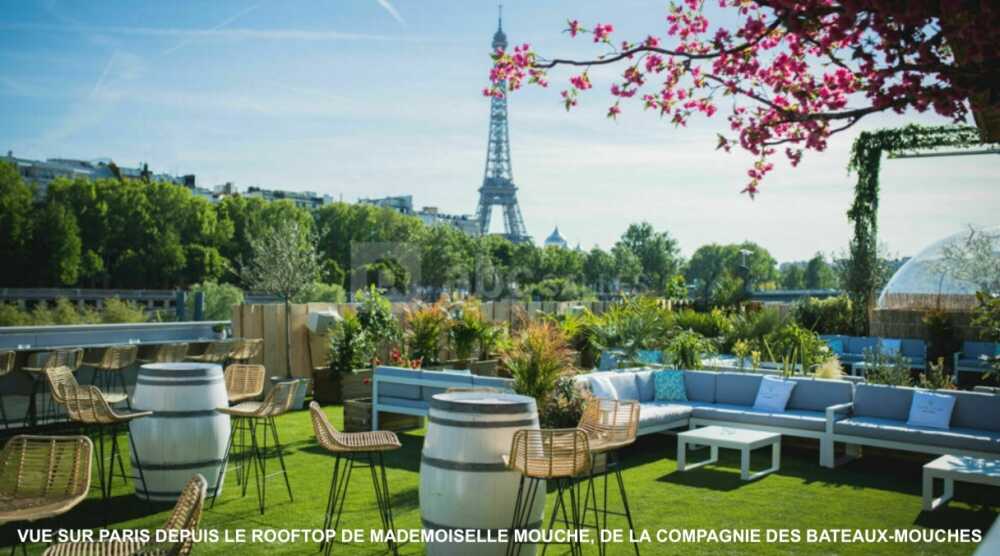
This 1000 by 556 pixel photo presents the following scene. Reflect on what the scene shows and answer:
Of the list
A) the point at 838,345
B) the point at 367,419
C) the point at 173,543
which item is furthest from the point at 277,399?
the point at 838,345

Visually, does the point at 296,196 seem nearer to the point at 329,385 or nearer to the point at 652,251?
the point at 652,251

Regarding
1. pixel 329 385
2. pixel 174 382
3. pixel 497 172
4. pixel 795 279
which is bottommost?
pixel 329 385

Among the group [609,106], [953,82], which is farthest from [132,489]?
[953,82]

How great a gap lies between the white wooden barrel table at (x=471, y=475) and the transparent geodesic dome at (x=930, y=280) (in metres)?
15.1

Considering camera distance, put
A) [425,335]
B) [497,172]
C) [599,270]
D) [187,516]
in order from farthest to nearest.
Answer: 1. [497,172]
2. [599,270]
3. [425,335]
4. [187,516]

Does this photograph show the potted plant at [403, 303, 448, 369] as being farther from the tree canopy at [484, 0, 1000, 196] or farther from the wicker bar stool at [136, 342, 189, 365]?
the tree canopy at [484, 0, 1000, 196]

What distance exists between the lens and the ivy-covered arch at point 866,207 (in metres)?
17.8

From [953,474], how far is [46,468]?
19.3ft

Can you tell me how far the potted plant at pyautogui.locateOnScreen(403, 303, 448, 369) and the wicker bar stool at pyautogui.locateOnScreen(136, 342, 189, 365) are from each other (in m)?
2.91

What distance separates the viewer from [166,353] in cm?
1037

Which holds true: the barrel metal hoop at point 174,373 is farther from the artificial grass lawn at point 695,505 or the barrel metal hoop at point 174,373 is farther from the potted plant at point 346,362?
the potted plant at point 346,362

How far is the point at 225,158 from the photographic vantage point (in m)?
43.6

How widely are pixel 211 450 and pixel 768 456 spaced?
17.3ft

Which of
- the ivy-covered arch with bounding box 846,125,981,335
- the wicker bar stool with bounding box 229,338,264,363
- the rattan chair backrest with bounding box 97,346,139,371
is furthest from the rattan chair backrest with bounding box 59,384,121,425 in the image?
the ivy-covered arch with bounding box 846,125,981,335
